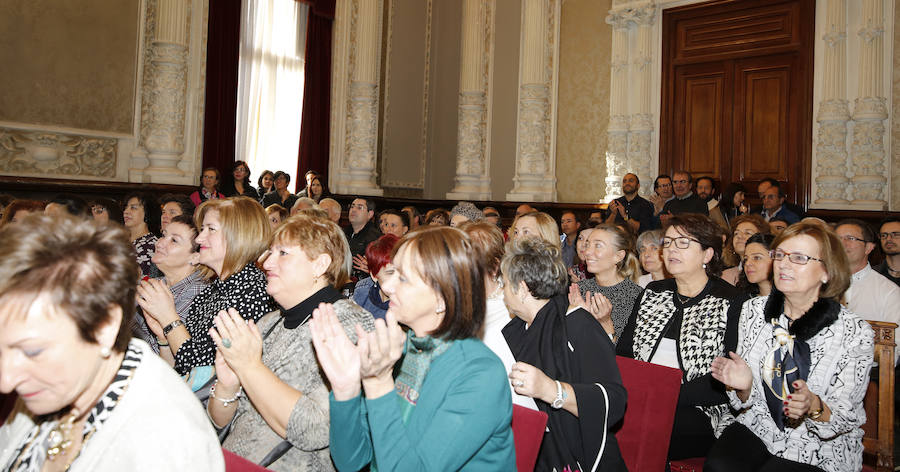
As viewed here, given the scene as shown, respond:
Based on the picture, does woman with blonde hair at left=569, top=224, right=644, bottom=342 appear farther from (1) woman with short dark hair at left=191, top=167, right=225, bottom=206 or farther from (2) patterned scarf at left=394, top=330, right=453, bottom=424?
(1) woman with short dark hair at left=191, top=167, right=225, bottom=206

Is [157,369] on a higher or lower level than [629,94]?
lower

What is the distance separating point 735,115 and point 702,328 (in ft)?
21.8

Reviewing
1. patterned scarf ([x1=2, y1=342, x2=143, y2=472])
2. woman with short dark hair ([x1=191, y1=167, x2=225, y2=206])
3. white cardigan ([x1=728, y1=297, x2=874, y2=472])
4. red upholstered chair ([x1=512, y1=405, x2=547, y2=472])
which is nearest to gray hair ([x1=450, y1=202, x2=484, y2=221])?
woman with short dark hair ([x1=191, y1=167, x2=225, y2=206])

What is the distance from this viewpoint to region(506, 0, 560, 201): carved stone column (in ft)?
32.8

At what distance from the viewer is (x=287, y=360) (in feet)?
7.05

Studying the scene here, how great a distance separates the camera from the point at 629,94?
9.38m

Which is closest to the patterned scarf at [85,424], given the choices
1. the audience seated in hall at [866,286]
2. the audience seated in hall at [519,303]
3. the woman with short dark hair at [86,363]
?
the woman with short dark hair at [86,363]

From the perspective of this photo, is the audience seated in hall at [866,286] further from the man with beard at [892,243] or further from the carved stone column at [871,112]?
the carved stone column at [871,112]

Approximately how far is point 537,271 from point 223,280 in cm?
139

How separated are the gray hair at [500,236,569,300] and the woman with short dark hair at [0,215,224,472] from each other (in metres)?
1.43

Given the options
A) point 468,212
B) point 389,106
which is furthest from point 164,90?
point 468,212

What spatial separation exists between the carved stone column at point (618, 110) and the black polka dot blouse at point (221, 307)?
23.6 feet

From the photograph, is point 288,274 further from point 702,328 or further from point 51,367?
point 702,328

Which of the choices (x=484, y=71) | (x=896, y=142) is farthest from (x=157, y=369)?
(x=484, y=71)
